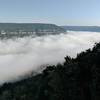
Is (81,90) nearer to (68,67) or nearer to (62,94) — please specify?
(62,94)

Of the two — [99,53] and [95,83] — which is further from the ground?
[99,53]

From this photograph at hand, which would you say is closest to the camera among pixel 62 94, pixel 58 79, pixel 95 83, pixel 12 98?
pixel 95 83

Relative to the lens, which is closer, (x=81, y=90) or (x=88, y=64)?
(x=81, y=90)

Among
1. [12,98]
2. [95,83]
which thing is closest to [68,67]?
[95,83]

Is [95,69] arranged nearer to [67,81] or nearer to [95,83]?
[95,83]

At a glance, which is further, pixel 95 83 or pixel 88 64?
pixel 88 64

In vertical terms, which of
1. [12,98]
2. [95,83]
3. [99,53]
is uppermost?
[99,53]

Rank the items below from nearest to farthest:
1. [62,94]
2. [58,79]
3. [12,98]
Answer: [62,94]
[58,79]
[12,98]

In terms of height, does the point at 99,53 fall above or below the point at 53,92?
above

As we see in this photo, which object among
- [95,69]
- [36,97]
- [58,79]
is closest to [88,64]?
[95,69]
